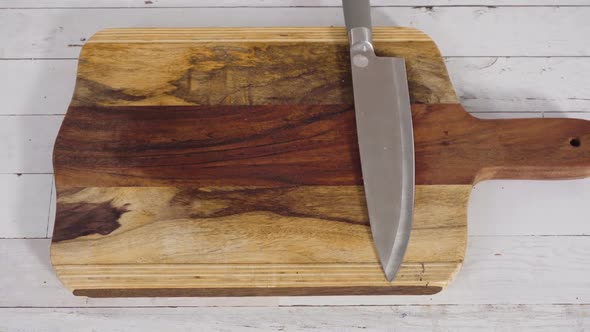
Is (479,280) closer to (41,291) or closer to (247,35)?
(247,35)

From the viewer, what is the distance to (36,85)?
978 millimetres

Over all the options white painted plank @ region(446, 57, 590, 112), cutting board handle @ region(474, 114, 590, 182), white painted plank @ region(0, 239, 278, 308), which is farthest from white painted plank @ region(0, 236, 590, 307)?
white painted plank @ region(446, 57, 590, 112)

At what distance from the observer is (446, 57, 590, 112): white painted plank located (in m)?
0.96

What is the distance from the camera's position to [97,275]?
30.9 inches

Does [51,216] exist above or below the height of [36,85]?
below

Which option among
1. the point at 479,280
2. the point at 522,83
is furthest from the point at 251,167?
the point at 522,83

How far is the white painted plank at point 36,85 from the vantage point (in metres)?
0.96

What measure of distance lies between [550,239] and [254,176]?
0.50 m

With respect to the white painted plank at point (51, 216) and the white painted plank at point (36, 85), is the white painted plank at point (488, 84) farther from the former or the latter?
the white painted plank at point (51, 216)

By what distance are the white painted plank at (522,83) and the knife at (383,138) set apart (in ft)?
0.62

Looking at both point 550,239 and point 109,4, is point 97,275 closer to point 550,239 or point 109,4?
point 109,4

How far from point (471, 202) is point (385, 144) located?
0.21 m

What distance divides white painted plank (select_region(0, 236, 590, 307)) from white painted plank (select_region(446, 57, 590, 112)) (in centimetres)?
24

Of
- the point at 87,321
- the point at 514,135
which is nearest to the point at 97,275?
the point at 87,321
